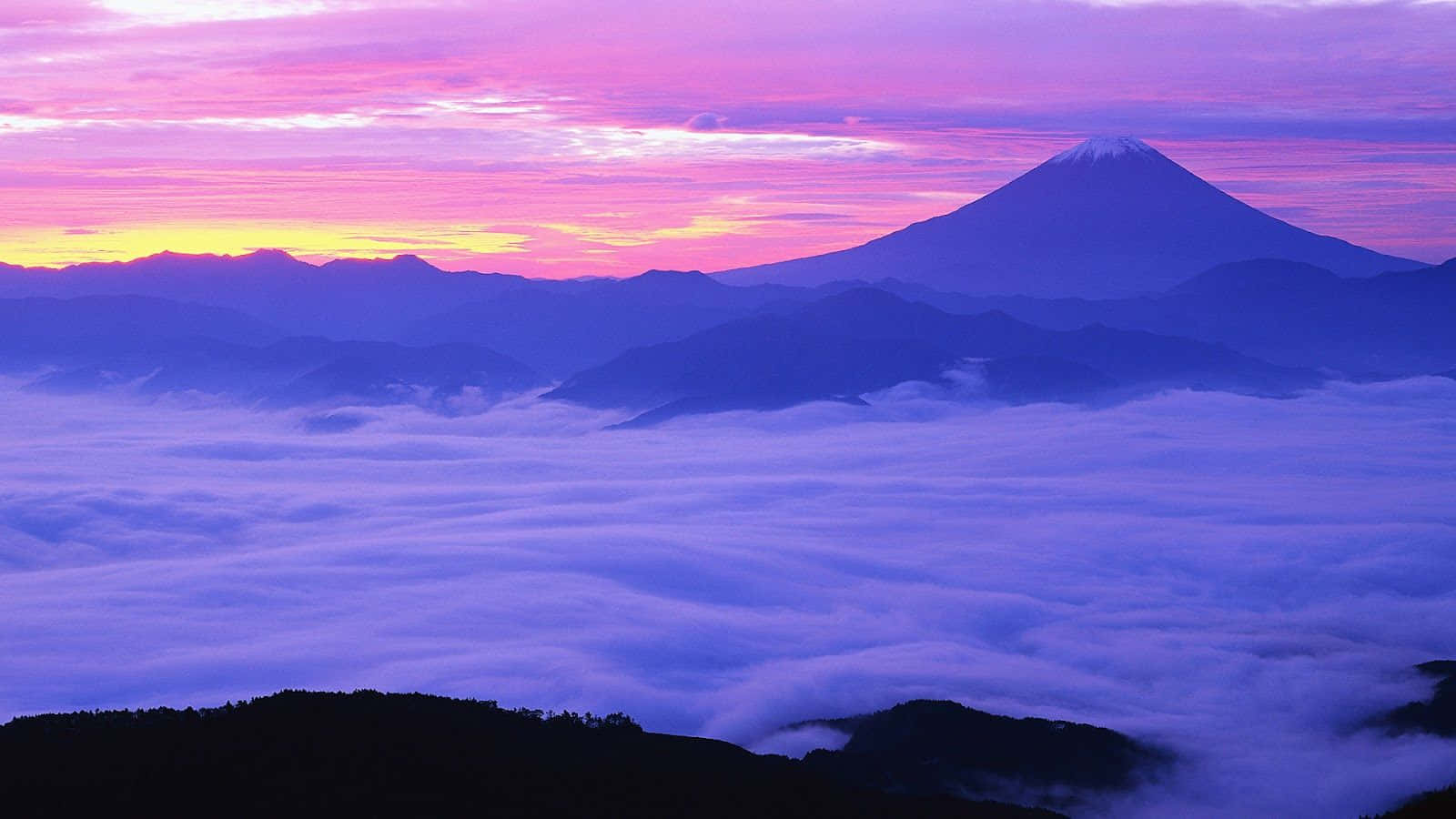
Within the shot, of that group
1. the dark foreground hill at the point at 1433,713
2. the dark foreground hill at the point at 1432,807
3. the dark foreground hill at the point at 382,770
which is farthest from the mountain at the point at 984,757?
the dark foreground hill at the point at 1433,713

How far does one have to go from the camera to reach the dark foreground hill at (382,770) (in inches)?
1692

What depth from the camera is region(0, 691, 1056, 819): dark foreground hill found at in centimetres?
4297

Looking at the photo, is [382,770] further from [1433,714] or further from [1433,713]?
[1433,713]

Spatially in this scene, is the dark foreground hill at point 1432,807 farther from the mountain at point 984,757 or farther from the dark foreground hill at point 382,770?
the mountain at point 984,757

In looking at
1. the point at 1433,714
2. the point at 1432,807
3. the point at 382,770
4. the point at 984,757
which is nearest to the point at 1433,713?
the point at 1433,714

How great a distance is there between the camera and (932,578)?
144 m

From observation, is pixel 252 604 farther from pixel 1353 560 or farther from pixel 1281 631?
pixel 1353 560

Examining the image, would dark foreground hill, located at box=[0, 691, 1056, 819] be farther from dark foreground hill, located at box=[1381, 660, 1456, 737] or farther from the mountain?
dark foreground hill, located at box=[1381, 660, 1456, 737]

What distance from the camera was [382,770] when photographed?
46031 mm

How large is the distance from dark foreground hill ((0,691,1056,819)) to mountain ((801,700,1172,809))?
601 cm

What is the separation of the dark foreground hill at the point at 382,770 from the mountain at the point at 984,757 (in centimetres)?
601

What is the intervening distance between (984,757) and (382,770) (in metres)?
29.0

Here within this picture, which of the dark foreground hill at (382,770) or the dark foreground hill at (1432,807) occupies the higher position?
the dark foreground hill at (382,770)

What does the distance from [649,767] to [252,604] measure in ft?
293
